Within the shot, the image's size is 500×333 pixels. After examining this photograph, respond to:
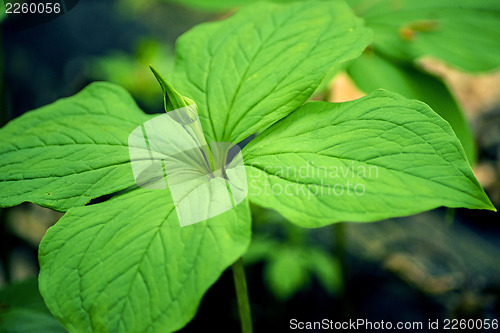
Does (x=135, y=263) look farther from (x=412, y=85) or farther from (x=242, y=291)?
(x=412, y=85)

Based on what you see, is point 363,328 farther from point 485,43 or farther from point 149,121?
point 149,121

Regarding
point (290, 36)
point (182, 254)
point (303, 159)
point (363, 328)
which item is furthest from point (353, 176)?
point (363, 328)

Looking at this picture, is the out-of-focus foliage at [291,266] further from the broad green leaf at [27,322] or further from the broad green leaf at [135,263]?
the broad green leaf at [135,263]

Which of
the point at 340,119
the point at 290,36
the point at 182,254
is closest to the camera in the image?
the point at 182,254

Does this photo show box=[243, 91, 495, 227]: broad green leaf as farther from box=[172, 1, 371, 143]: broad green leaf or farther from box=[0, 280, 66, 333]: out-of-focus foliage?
box=[0, 280, 66, 333]: out-of-focus foliage

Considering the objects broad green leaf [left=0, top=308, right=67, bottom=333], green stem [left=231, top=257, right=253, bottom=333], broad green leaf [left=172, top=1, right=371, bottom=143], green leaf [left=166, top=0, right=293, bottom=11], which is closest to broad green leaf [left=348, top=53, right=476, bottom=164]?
broad green leaf [left=172, top=1, right=371, bottom=143]

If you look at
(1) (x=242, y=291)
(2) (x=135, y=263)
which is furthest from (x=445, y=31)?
(2) (x=135, y=263)
